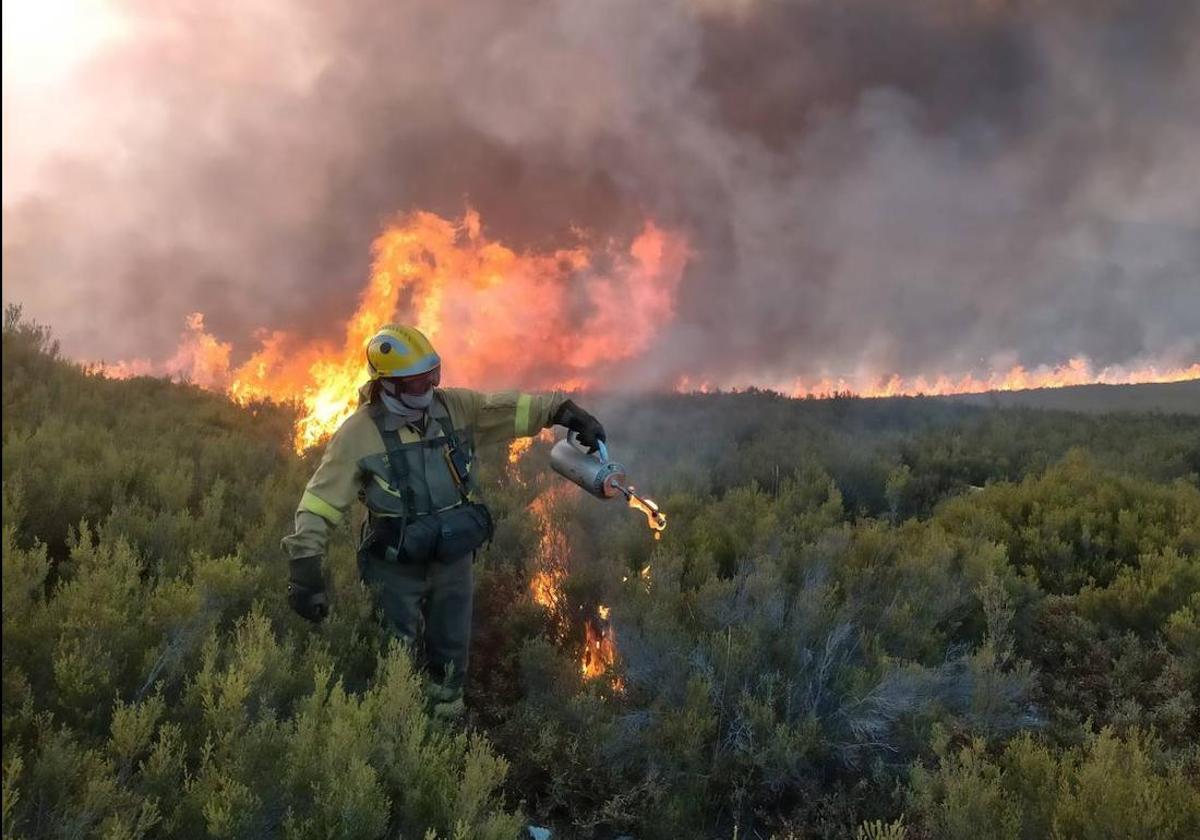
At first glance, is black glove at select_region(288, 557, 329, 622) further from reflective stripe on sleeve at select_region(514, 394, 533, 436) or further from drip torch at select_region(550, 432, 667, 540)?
drip torch at select_region(550, 432, 667, 540)

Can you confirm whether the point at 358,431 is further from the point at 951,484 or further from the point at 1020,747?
the point at 951,484

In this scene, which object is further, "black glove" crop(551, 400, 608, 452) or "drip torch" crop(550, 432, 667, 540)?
"black glove" crop(551, 400, 608, 452)

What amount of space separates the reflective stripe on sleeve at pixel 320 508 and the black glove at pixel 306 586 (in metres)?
0.23

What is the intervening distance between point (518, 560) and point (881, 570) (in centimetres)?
301

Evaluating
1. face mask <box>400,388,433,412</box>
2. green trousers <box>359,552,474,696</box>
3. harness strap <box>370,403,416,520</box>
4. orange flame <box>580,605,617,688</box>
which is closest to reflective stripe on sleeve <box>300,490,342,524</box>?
harness strap <box>370,403,416,520</box>

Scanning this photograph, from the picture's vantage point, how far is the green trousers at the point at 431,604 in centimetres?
494

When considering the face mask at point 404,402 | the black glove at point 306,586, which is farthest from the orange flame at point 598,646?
the face mask at point 404,402

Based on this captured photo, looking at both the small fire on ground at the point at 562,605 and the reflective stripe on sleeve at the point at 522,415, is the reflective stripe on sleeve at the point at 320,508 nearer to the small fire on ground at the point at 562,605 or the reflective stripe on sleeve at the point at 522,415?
the reflective stripe on sleeve at the point at 522,415

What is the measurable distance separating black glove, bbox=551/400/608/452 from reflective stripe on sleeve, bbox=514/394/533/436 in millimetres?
186

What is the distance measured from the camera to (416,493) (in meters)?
4.66

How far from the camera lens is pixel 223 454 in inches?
304

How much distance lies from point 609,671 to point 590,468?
1.33 metres

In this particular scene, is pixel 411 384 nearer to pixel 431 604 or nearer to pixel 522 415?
pixel 522 415

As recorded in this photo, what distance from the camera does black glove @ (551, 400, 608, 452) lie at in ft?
16.9
